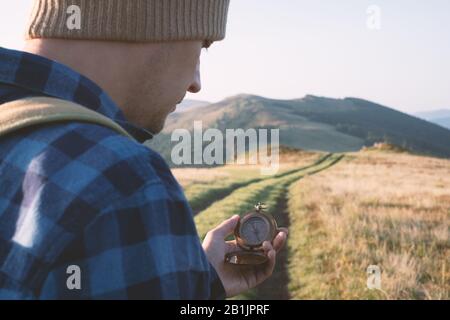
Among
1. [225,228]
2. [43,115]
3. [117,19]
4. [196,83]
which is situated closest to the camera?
[43,115]

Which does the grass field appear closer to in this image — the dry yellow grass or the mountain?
the dry yellow grass

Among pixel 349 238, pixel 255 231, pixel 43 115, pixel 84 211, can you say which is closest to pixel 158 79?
pixel 43 115

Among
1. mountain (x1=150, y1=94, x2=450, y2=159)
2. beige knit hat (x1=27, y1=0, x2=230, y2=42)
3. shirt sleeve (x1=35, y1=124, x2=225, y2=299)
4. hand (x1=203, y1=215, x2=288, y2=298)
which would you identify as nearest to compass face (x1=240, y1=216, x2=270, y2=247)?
hand (x1=203, y1=215, x2=288, y2=298)

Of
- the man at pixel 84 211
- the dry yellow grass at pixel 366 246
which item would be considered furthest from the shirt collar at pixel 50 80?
the dry yellow grass at pixel 366 246

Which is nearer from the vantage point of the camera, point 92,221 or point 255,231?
point 92,221

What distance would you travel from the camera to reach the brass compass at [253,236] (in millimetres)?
3217

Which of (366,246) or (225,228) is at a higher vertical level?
(225,228)

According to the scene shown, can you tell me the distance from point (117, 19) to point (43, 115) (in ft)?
1.82

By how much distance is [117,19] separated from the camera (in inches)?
77.5

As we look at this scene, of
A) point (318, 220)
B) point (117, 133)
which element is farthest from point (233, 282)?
point (318, 220)

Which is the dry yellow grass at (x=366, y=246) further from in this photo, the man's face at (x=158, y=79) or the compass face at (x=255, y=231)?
the man's face at (x=158, y=79)

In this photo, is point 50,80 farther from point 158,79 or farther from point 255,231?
point 255,231

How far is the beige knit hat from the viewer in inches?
77.9

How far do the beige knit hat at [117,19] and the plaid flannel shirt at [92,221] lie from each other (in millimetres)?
549
